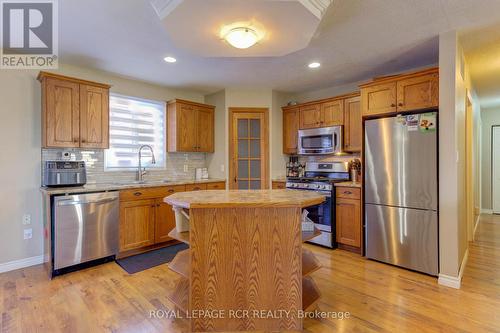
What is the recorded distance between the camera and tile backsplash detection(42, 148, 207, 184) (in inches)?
137

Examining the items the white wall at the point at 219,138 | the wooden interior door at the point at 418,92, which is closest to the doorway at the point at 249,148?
the white wall at the point at 219,138

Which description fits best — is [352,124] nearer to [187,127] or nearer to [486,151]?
[187,127]

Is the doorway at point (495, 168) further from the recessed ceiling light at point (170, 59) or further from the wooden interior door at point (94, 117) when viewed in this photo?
the wooden interior door at point (94, 117)

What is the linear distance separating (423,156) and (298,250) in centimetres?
191

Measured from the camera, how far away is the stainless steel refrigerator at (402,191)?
2793 mm

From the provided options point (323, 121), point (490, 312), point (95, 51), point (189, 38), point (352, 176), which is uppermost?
point (95, 51)

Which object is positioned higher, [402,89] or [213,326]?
[402,89]

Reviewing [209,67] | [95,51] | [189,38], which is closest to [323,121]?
[209,67]

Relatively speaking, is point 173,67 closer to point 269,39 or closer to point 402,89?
point 269,39

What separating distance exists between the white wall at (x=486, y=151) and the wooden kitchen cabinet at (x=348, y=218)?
15.7 feet

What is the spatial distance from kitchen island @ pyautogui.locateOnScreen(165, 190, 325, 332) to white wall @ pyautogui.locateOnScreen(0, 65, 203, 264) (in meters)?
2.45

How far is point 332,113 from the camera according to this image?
4191 millimetres

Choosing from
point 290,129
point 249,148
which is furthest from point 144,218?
point 290,129

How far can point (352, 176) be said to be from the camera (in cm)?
404
